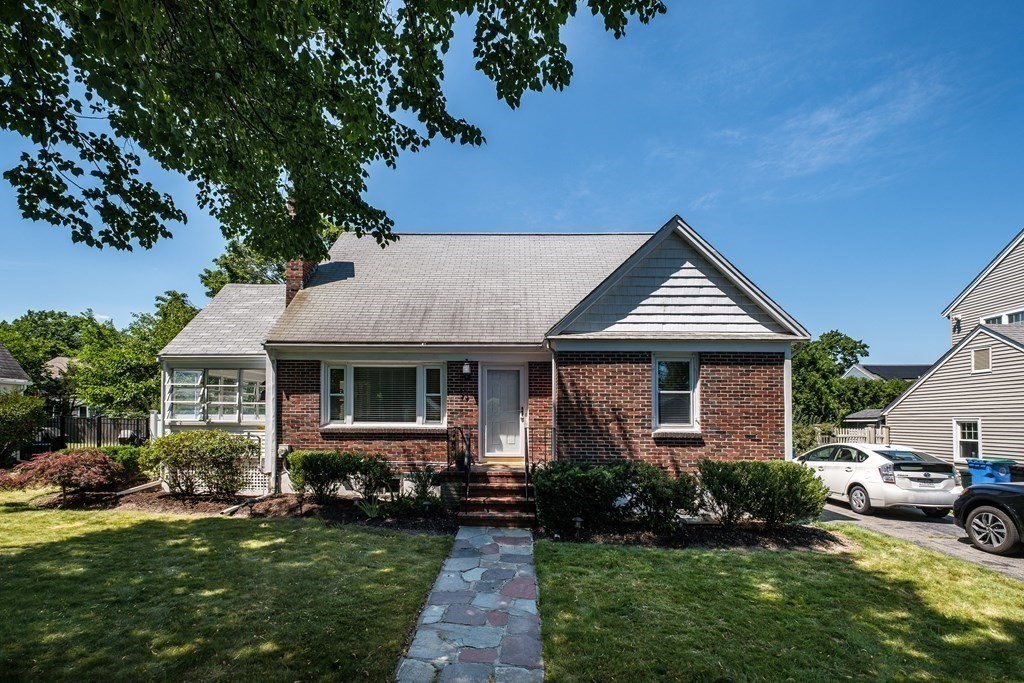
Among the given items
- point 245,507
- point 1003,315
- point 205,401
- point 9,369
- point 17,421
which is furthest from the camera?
point 1003,315

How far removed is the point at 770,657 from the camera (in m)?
4.26

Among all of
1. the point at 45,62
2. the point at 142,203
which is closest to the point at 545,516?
the point at 142,203

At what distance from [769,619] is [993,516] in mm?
5780

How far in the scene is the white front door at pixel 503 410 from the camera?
11.0 meters

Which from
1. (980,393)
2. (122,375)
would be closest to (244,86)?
(122,375)

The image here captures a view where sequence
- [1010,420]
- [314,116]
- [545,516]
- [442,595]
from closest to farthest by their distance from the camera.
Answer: [442,595] < [314,116] < [545,516] < [1010,420]

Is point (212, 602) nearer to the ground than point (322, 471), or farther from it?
nearer to the ground

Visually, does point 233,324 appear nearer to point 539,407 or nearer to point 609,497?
point 539,407

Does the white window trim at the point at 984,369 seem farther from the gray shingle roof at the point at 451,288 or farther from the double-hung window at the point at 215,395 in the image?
the double-hung window at the point at 215,395

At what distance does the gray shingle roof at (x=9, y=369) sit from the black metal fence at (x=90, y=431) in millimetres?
4088

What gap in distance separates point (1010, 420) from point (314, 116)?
2051 centimetres

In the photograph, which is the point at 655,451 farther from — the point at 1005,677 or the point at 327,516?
the point at 327,516

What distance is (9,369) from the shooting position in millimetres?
19094

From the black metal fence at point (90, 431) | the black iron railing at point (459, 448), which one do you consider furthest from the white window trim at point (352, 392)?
the black metal fence at point (90, 431)
